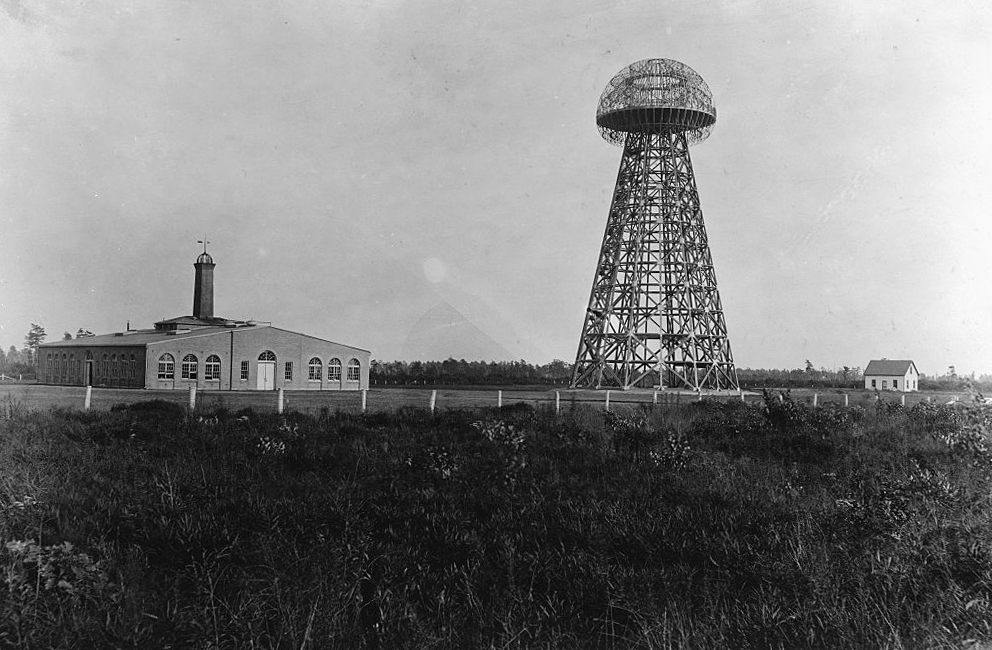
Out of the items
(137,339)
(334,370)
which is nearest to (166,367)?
→ (137,339)

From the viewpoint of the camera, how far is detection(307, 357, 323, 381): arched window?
185 feet

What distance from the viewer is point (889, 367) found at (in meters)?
81.0

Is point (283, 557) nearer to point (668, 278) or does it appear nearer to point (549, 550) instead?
point (549, 550)

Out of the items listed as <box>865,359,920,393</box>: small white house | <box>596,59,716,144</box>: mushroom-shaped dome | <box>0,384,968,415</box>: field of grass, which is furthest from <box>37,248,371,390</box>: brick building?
<box>865,359,920,393</box>: small white house

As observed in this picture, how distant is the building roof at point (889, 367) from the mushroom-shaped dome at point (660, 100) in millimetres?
47329

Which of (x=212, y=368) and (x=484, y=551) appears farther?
(x=212, y=368)

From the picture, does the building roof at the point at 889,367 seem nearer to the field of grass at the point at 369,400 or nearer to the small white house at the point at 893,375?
the small white house at the point at 893,375

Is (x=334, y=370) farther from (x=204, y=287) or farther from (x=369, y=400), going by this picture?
(x=369, y=400)

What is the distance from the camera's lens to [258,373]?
176 ft

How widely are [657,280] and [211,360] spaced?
101 feet

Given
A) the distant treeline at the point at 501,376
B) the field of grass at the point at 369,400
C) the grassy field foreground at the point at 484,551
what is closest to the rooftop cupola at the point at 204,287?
the distant treeline at the point at 501,376

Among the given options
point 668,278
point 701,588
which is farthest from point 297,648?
point 668,278

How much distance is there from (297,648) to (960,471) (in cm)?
777

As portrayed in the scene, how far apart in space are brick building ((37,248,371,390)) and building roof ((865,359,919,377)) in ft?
185
